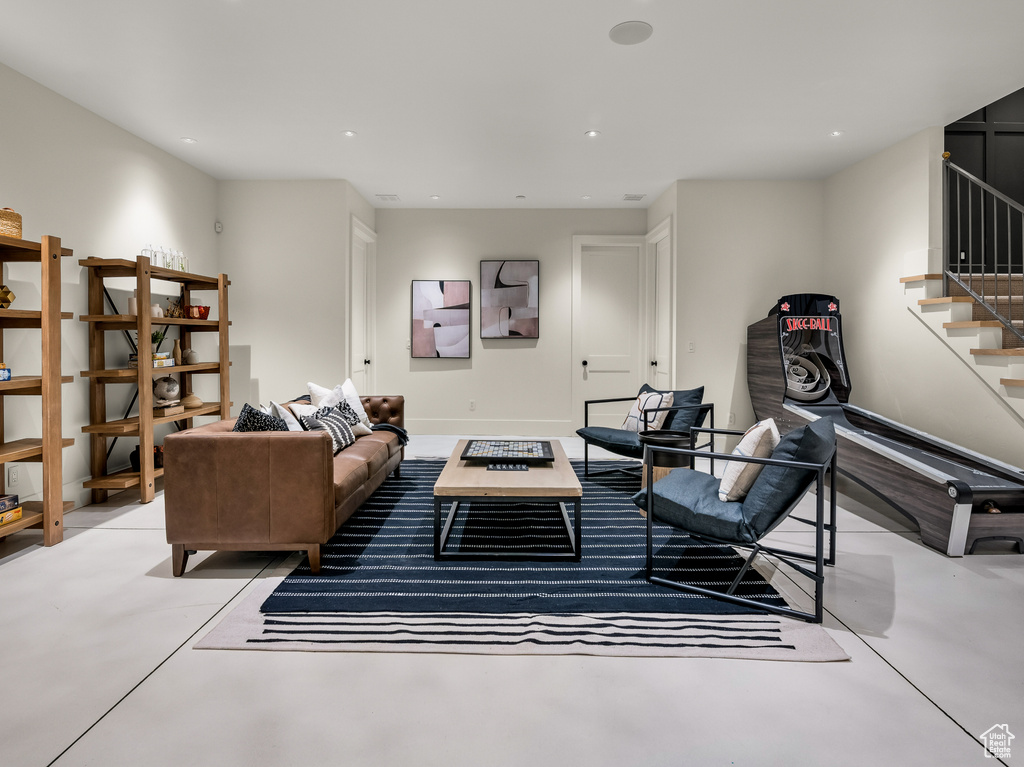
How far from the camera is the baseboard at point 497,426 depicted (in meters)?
6.62

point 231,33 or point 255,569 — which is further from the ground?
point 231,33

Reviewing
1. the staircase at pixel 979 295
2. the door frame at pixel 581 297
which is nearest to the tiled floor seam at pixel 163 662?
the door frame at pixel 581 297

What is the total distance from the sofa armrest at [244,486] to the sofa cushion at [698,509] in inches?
61.8

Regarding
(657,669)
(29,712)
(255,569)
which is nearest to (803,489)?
(657,669)

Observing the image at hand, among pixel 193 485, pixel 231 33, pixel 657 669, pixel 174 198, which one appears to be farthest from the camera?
pixel 174 198

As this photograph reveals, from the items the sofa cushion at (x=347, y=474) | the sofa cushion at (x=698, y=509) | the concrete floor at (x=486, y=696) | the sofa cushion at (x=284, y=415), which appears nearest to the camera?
the concrete floor at (x=486, y=696)

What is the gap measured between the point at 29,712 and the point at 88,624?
22.0 inches

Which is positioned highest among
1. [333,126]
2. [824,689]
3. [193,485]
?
[333,126]

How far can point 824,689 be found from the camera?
69.9 inches

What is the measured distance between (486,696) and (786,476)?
1.43 meters

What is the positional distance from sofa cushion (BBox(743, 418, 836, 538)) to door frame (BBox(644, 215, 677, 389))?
3258mm

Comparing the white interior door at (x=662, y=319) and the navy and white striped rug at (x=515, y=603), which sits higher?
the white interior door at (x=662, y=319)

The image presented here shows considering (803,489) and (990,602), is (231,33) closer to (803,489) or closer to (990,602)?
(803,489)

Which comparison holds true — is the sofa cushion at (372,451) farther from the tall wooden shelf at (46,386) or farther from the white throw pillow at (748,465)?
the white throw pillow at (748,465)
